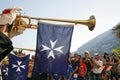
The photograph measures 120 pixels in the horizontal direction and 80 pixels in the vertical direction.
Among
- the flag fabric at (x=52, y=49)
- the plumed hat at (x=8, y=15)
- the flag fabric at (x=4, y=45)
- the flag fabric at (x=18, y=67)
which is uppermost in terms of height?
the plumed hat at (x=8, y=15)

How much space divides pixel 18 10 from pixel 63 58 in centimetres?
498

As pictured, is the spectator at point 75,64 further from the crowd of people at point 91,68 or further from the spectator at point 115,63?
the spectator at point 115,63

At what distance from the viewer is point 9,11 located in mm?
2502

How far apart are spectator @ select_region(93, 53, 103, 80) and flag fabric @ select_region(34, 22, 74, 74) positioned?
3.19m

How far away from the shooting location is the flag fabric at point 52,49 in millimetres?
7531

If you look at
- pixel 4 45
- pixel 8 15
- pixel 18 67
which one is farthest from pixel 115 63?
pixel 4 45

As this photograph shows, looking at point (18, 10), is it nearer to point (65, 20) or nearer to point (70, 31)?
point (65, 20)

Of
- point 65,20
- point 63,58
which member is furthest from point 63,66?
point 65,20

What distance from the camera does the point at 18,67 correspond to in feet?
35.6

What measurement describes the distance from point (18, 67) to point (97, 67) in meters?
3.06

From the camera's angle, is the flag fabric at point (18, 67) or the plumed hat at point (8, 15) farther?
the flag fabric at point (18, 67)

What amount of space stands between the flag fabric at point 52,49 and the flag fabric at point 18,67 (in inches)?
122

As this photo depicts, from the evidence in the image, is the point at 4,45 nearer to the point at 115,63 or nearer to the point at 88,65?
the point at 88,65

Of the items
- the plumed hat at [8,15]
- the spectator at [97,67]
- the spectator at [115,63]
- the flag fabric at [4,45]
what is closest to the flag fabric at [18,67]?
the spectator at [97,67]
